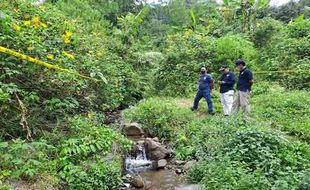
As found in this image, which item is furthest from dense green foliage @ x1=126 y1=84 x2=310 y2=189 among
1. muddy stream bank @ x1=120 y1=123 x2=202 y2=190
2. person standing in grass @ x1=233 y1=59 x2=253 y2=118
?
person standing in grass @ x1=233 y1=59 x2=253 y2=118

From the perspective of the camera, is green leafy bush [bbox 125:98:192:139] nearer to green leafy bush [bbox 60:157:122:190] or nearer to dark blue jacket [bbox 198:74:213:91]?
dark blue jacket [bbox 198:74:213:91]

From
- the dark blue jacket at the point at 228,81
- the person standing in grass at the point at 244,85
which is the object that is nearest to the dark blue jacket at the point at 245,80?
the person standing in grass at the point at 244,85

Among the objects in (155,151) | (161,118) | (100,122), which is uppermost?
(100,122)

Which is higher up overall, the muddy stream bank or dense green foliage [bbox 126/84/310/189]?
dense green foliage [bbox 126/84/310/189]

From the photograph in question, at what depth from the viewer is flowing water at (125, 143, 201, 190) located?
7984mm

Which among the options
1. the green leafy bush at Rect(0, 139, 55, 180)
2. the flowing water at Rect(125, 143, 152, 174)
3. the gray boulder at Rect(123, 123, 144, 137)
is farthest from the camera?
the gray boulder at Rect(123, 123, 144, 137)

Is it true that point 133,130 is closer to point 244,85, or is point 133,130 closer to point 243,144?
point 244,85

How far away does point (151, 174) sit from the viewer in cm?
902

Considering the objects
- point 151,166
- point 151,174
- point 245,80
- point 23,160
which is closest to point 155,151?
point 151,166

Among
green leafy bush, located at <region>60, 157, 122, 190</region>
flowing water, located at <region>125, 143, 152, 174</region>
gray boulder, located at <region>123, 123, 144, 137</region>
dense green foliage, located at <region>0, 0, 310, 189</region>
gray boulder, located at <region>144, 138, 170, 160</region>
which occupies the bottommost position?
flowing water, located at <region>125, 143, 152, 174</region>

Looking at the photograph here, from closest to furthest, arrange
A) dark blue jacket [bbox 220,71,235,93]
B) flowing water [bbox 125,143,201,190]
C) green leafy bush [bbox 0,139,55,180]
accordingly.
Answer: green leafy bush [bbox 0,139,55,180] → flowing water [bbox 125,143,201,190] → dark blue jacket [bbox 220,71,235,93]

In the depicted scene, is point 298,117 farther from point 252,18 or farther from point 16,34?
point 252,18

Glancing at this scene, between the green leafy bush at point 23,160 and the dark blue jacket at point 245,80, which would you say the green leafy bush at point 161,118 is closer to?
the dark blue jacket at point 245,80

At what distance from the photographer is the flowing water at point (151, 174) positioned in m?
7.98
